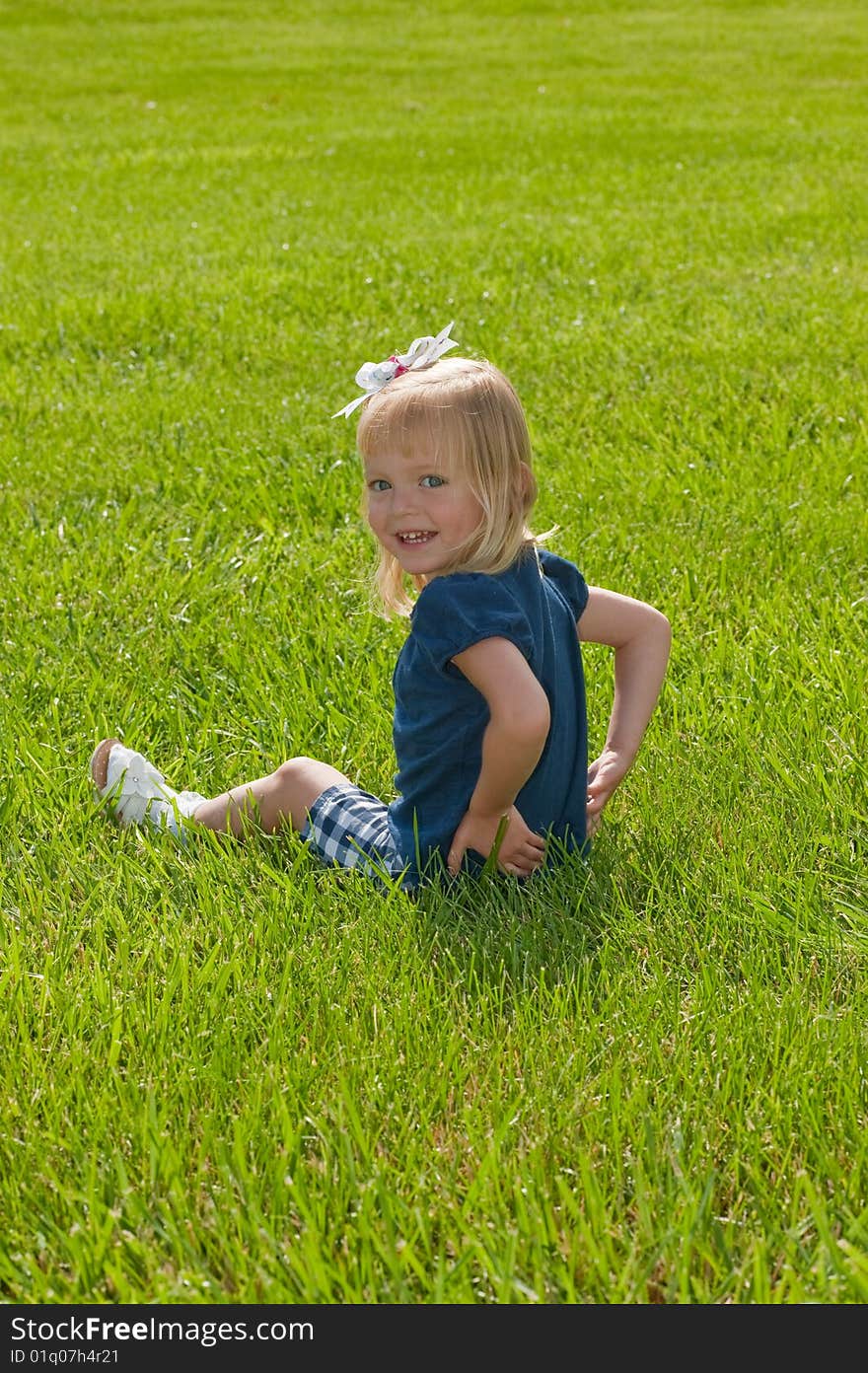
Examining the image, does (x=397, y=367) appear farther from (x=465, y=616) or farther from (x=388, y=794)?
(x=388, y=794)

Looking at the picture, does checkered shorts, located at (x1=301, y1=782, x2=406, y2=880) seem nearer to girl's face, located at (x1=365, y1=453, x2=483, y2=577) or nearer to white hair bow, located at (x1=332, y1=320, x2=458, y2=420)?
girl's face, located at (x1=365, y1=453, x2=483, y2=577)

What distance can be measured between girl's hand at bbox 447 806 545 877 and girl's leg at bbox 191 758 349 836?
40 cm

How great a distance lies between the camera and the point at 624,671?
3.12 metres

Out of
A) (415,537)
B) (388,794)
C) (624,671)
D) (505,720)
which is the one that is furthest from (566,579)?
(388,794)

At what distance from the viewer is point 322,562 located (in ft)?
A: 14.9

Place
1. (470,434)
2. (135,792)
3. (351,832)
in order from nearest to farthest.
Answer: (470,434)
(351,832)
(135,792)

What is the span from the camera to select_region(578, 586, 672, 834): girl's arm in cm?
306

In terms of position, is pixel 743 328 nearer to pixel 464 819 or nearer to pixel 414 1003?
pixel 464 819

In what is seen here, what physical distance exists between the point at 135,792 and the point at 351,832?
1.86 ft

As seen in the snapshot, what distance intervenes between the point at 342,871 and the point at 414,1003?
49 centimetres

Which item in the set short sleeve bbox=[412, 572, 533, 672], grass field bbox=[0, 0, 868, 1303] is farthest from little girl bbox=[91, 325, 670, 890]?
grass field bbox=[0, 0, 868, 1303]

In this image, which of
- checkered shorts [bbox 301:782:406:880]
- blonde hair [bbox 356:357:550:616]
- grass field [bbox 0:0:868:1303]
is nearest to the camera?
grass field [bbox 0:0:868:1303]

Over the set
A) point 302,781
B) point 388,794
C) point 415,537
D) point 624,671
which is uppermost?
point 415,537
